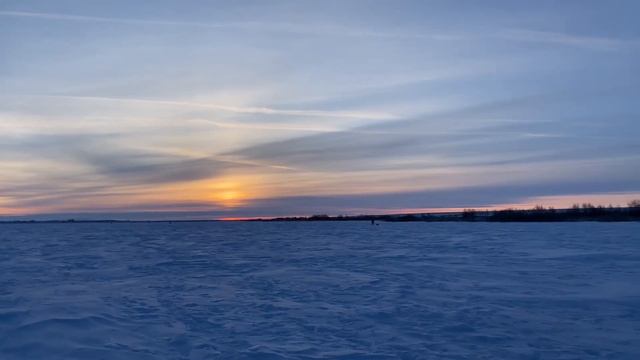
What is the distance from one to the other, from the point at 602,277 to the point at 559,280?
1575 millimetres

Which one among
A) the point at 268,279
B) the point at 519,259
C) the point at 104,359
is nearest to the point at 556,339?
the point at 104,359

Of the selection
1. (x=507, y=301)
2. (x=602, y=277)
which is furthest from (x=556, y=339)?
(x=602, y=277)

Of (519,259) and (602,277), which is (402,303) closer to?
(602,277)

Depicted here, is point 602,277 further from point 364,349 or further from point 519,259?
point 364,349

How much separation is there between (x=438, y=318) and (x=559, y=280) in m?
7.38

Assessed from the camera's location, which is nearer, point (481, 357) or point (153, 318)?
point (481, 357)

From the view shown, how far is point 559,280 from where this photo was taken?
54.7 ft

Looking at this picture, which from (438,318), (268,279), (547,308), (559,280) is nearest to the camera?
(438,318)

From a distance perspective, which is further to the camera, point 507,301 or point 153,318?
point 507,301

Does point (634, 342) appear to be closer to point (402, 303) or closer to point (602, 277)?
Result: point (402, 303)

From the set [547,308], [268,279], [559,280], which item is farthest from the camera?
[268,279]

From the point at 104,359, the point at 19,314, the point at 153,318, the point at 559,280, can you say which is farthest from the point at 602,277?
the point at 19,314

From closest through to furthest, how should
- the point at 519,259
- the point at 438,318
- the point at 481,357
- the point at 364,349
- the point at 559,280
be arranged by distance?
the point at 481,357 < the point at 364,349 < the point at 438,318 < the point at 559,280 < the point at 519,259

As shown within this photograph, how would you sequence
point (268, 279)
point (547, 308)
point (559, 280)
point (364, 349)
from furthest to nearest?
point (268, 279) < point (559, 280) < point (547, 308) < point (364, 349)
